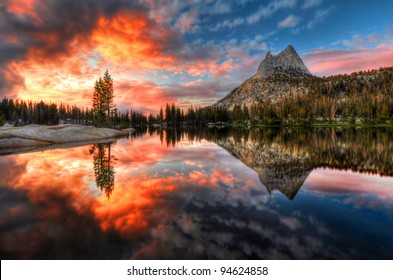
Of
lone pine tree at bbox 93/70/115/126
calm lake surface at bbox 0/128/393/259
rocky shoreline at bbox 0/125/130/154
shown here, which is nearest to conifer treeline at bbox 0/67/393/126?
lone pine tree at bbox 93/70/115/126

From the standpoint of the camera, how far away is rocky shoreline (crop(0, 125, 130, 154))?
22.8 meters

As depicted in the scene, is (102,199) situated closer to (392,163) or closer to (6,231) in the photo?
(6,231)

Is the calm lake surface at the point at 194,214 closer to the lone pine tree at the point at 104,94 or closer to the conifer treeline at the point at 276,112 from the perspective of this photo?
the lone pine tree at the point at 104,94

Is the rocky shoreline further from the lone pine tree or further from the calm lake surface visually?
the lone pine tree

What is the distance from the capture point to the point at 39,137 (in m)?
25.5

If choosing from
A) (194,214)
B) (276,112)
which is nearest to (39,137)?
(194,214)

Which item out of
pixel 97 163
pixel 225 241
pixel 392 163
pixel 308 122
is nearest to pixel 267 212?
pixel 225 241

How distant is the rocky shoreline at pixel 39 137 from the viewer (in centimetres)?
2285

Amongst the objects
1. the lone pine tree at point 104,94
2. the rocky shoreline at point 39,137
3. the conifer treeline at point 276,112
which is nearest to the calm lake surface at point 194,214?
the rocky shoreline at point 39,137

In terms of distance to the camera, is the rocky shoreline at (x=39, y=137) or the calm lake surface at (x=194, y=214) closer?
the calm lake surface at (x=194, y=214)

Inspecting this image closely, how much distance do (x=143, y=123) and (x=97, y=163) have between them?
187 meters

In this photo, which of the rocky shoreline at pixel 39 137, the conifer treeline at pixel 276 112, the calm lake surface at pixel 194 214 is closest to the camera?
the calm lake surface at pixel 194 214

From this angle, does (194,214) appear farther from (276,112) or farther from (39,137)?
(276,112)

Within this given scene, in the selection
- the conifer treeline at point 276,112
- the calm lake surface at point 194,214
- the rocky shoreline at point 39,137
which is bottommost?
the calm lake surface at point 194,214
